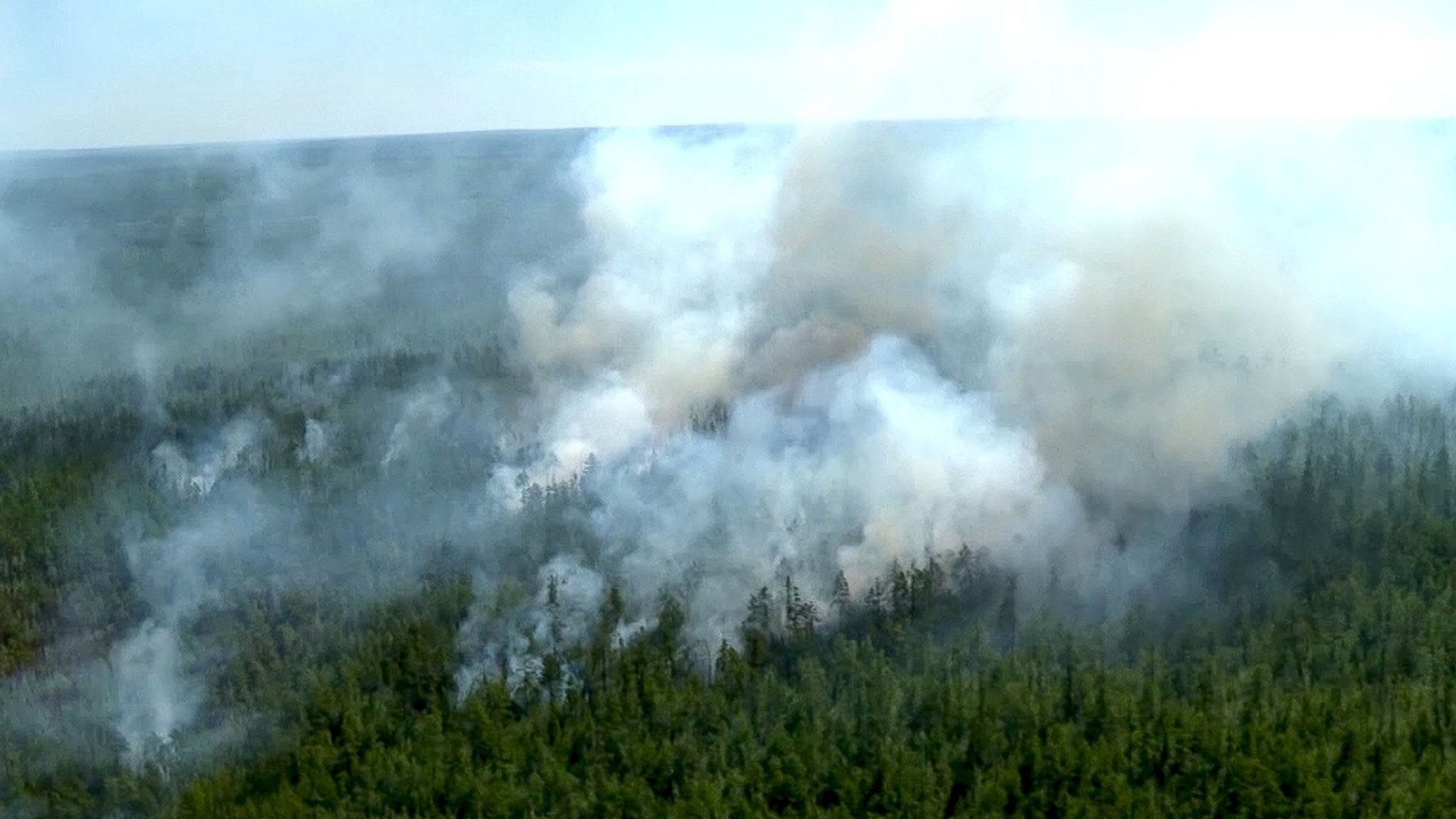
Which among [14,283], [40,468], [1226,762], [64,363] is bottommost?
[1226,762]

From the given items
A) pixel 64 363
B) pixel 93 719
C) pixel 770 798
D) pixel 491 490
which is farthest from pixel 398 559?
pixel 64 363

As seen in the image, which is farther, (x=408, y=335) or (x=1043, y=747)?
(x=408, y=335)

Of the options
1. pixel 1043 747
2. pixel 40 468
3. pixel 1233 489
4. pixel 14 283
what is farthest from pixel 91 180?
pixel 1043 747

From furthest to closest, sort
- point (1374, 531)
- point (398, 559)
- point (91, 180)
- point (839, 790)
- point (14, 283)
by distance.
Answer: point (91, 180)
point (14, 283)
point (398, 559)
point (1374, 531)
point (839, 790)

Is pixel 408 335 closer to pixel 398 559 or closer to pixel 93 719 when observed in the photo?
pixel 398 559

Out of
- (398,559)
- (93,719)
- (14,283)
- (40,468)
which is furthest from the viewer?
(14,283)

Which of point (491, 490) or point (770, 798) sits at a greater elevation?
point (491, 490)
